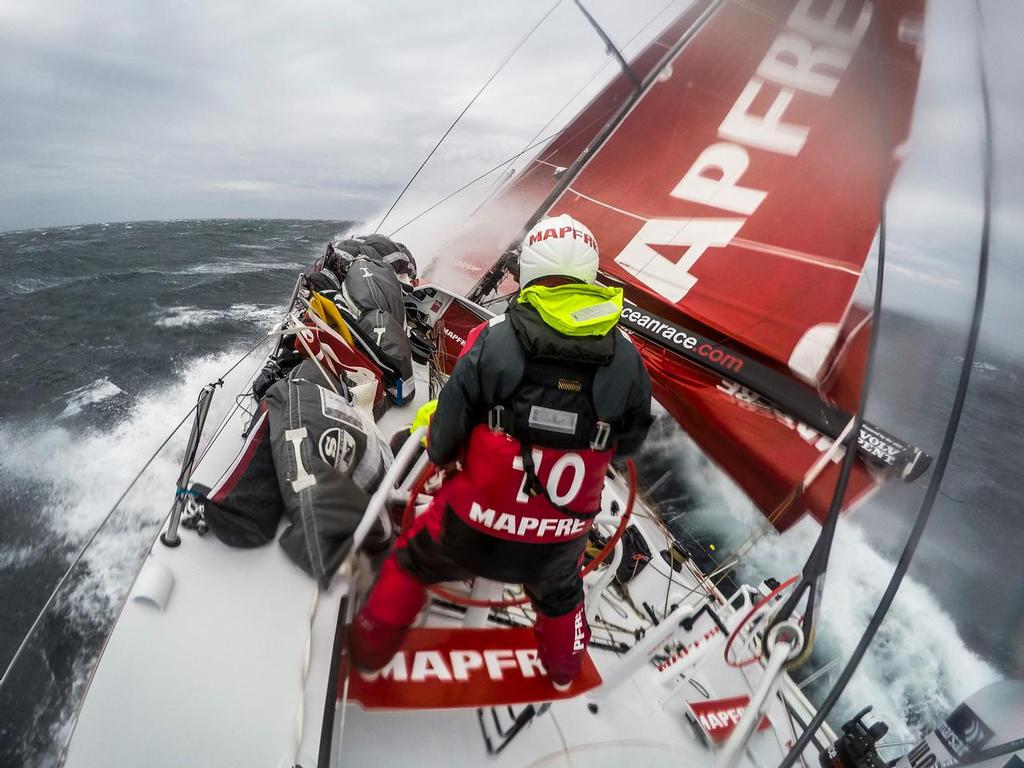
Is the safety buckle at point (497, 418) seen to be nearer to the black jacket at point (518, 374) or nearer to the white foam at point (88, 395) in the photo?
the black jacket at point (518, 374)

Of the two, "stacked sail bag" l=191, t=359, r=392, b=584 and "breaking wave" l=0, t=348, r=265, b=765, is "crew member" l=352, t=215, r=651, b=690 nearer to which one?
"stacked sail bag" l=191, t=359, r=392, b=584

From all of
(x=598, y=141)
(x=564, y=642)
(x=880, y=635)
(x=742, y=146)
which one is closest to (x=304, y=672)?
(x=564, y=642)

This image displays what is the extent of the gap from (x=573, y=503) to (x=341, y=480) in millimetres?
809

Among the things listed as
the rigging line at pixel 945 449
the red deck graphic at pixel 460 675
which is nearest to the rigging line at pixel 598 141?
the rigging line at pixel 945 449

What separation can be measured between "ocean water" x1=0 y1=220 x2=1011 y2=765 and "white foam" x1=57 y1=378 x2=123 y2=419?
0.09 feet

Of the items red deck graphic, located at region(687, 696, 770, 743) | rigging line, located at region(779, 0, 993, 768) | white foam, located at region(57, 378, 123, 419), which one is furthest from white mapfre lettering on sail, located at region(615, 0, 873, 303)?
white foam, located at region(57, 378, 123, 419)

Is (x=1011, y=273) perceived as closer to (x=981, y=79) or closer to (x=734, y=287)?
(x=981, y=79)

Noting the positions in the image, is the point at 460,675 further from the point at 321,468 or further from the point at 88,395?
the point at 88,395

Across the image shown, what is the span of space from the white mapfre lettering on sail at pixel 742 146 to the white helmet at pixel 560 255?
5.06 ft

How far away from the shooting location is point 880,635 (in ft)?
16.4

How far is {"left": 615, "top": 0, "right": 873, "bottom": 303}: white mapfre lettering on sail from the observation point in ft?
7.89

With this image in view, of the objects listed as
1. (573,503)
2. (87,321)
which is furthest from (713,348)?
(87,321)

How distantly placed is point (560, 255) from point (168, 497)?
Answer: 10.6 feet

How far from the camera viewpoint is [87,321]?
280 inches
